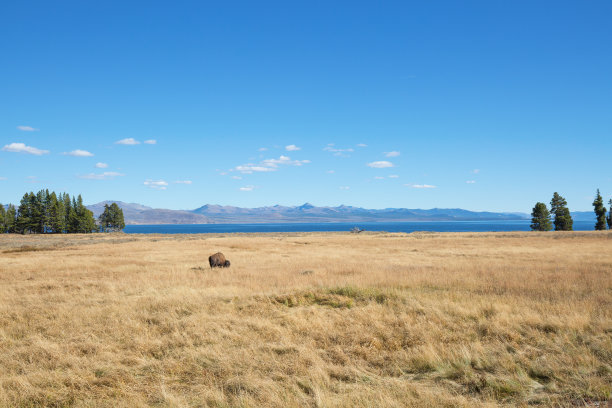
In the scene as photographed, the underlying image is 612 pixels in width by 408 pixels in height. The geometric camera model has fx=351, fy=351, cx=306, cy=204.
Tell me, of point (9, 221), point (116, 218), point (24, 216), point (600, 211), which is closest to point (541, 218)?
point (600, 211)

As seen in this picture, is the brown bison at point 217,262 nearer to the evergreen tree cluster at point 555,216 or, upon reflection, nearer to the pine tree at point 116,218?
the evergreen tree cluster at point 555,216

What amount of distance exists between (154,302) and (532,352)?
426 inches

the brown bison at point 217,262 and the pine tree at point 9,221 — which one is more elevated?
the pine tree at point 9,221

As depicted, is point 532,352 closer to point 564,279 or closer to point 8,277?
point 564,279

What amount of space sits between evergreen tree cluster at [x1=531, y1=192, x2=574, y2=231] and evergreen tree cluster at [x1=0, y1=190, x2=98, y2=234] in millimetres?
125413

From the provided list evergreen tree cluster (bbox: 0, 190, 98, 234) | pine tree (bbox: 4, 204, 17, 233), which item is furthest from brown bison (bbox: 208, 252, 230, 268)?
pine tree (bbox: 4, 204, 17, 233)

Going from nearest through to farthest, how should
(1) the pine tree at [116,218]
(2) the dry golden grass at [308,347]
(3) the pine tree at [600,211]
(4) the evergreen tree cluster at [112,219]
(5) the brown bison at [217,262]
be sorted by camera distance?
1. (2) the dry golden grass at [308,347]
2. (5) the brown bison at [217,262]
3. (3) the pine tree at [600,211]
4. (4) the evergreen tree cluster at [112,219]
5. (1) the pine tree at [116,218]

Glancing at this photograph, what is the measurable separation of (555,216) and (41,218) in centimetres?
13645

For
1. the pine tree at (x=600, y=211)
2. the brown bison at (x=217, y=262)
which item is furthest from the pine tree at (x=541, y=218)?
the brown bison at (x=217, y=262)

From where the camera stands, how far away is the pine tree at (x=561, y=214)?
3246 inches

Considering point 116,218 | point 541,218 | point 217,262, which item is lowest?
point 217,262

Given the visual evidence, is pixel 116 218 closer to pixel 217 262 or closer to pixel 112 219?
pixel 112 219

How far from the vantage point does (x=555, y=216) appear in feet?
277

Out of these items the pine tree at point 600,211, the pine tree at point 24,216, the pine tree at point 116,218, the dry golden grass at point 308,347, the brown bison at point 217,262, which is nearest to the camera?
the dry golden grass at point 308,347
